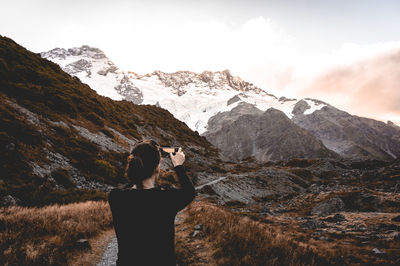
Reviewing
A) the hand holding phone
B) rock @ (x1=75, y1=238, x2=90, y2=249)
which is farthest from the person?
rock @ (x1=75, y1=238, x2=90, y2=249)

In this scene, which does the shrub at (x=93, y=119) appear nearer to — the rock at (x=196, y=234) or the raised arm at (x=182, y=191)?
the rock at (x=196, y=234)

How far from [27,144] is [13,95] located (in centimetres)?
1265

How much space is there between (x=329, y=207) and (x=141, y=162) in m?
24.9

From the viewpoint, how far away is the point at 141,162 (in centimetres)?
253

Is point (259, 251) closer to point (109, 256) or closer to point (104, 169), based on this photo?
point (109, 256)

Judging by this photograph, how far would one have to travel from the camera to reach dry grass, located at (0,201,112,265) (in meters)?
5.26

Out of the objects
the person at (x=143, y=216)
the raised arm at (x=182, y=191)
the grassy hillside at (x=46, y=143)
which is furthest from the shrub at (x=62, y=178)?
the raised arm at (x=182, y=191)

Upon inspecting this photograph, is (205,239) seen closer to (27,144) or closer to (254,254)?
(254,254)

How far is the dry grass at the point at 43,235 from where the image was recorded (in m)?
Result: 5.26

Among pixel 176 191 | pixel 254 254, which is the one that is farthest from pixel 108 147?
pixel 176 191

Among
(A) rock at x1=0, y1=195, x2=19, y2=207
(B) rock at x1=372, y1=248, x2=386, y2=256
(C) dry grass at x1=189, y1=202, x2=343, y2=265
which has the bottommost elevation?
(A) rock at x1=0, y1=195, x2=19, y2=207

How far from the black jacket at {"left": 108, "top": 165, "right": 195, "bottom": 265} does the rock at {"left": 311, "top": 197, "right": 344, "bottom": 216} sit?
23.4 meters

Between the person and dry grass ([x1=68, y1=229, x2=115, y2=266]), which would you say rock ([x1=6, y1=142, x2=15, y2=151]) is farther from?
the person

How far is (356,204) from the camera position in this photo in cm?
2184
